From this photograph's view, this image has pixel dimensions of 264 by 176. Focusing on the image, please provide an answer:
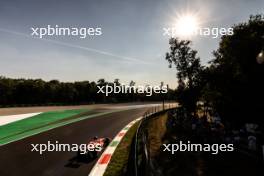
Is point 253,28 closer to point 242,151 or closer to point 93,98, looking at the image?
point 242,151

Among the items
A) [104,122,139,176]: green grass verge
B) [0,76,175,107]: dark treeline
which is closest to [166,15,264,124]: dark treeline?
[104,122,139,176]: green grass verge

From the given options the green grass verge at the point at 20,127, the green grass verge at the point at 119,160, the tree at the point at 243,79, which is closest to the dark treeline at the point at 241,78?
the tree at the point at 243,79

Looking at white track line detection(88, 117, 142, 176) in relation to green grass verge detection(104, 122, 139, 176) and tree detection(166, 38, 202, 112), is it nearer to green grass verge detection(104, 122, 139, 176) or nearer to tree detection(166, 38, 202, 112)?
green grass verge detection(104, 122, 139, 176)

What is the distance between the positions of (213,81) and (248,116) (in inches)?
194

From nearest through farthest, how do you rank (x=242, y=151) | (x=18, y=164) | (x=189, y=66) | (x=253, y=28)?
(x=18, y=164) → (x=242, y=151) → (x=253, y=28) → (x=189, y=66)

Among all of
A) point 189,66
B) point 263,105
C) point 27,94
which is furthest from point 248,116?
point 27,94

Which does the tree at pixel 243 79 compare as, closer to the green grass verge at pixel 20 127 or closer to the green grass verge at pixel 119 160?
the green grass verge at pixel 119 160

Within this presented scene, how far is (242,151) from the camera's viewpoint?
10.4 m

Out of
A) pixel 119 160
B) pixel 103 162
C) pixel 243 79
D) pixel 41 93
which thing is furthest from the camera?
pixel 41 93

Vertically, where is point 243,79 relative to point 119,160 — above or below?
above

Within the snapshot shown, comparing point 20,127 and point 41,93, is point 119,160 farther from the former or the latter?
point 41,93

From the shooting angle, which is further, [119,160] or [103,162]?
[119,160]

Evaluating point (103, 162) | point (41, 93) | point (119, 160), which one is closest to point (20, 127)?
point (103, 162)

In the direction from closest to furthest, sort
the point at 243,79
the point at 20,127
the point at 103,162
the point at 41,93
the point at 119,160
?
the point at 103,162 < the point at 119,160 < the point at 243,79 < the point at 20,127 < the point at 41,93
